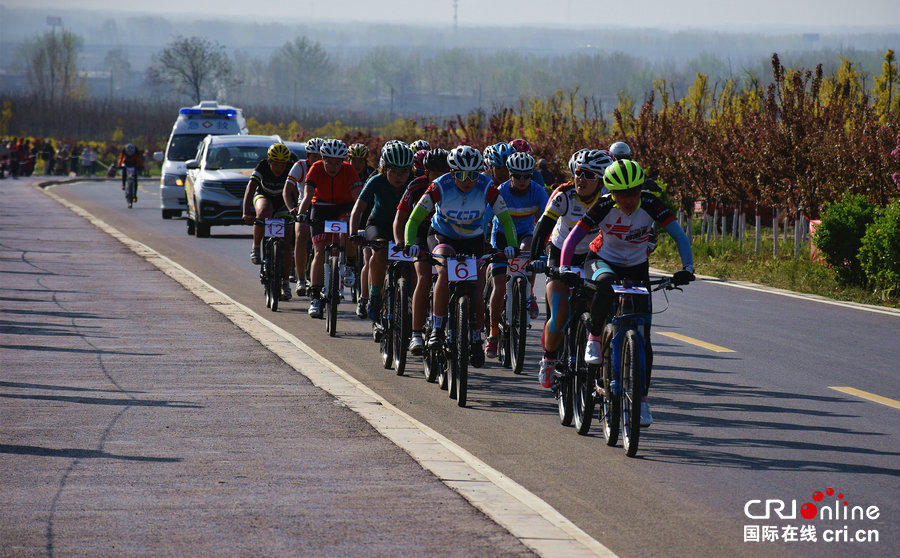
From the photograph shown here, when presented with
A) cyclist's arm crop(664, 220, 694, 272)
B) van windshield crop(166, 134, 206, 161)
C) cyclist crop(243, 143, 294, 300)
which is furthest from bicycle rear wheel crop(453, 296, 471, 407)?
van windshield crop(166, 134, 206, 161)

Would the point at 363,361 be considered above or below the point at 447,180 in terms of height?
below

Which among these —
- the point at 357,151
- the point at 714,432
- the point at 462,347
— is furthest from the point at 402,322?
the point at 357,151

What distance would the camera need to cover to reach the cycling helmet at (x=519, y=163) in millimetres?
11539

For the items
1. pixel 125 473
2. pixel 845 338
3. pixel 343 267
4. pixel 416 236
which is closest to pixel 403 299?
pixel 416 236

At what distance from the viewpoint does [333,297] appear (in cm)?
1340

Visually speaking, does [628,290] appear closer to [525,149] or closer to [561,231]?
[561,231]

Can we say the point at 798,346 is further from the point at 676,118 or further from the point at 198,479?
the point at 676,118

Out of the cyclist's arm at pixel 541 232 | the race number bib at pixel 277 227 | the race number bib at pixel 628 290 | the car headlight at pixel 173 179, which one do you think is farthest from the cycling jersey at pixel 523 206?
the car headlight at pixel 173 179

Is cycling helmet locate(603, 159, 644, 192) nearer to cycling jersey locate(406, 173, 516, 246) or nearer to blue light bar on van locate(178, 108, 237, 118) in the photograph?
cycling jersey locate(406, 173, 516, 246)

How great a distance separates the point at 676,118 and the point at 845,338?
16358mm

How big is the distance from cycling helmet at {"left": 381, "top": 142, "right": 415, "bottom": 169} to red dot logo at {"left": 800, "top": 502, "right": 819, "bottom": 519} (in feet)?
20.0

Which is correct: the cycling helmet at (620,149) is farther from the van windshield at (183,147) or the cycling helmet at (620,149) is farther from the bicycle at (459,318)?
the van windshield at (183,147)

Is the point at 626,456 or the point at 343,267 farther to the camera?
the point at 343,267

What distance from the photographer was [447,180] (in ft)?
33.1
